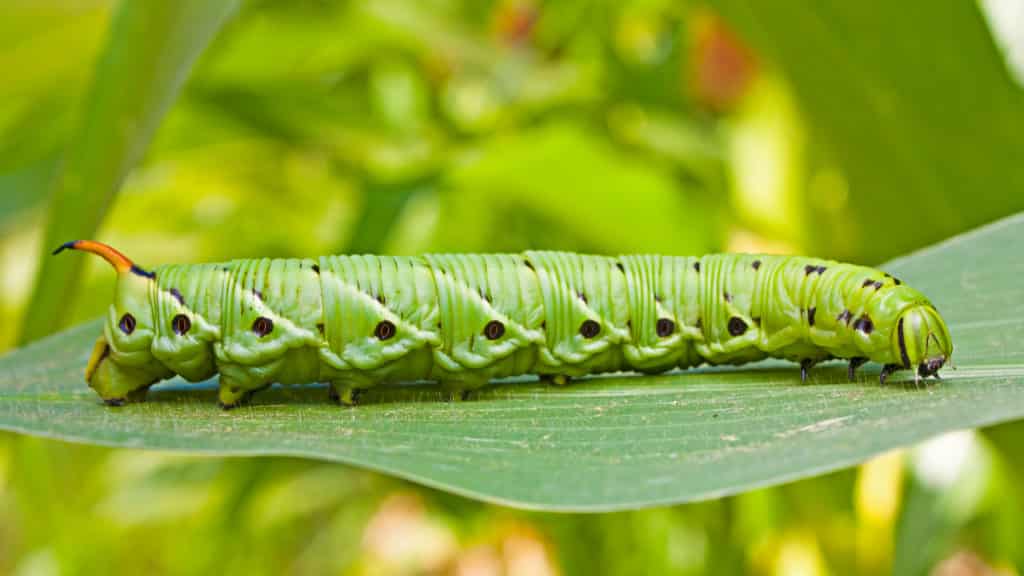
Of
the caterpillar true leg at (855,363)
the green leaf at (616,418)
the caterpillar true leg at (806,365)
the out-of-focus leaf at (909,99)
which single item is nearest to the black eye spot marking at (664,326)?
the green leaf at (616,418)

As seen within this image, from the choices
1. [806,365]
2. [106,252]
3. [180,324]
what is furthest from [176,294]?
[806,365]

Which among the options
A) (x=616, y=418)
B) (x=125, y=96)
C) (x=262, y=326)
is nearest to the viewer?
(x=616, y=418)

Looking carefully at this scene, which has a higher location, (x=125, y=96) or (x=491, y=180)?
(x=491, y=180)

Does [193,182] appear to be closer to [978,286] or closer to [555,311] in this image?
[555,311]

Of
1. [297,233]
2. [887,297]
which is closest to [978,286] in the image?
[887,297]

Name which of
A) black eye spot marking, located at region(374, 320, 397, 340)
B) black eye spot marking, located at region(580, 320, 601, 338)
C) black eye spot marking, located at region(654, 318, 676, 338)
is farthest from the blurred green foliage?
black eye spot marking, located at region(580, 320, 601, 338)

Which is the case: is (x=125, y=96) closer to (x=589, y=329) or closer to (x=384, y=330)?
(x=384, y=330)
